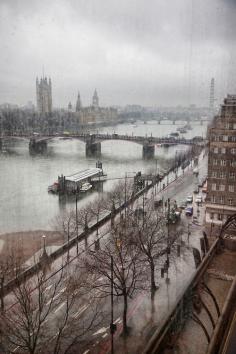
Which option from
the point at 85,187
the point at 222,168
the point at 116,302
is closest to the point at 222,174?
the point at 222,168

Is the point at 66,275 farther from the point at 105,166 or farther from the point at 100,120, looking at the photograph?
the point at 100,120

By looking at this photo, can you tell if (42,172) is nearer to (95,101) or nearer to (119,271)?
(119,271)

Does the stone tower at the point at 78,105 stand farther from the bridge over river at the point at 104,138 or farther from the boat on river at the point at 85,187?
the boat on river at the point at 85,187

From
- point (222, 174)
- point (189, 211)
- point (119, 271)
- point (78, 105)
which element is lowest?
point (189, 211)

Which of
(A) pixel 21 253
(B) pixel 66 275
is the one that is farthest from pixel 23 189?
(B) pixel 66 275

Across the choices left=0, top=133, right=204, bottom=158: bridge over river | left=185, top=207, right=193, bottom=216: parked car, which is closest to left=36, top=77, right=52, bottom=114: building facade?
left=0, top=133, right=204, bottom=158: bridge over river

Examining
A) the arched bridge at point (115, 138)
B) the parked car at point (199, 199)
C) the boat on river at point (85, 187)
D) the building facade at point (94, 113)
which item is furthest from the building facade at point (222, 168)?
the building facade at point (94, 113)
